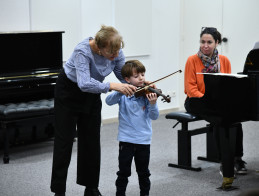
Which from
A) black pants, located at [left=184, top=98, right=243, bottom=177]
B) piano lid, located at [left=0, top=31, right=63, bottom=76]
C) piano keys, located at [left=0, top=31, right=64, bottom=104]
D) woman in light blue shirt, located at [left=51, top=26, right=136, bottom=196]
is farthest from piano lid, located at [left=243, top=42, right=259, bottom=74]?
piano lid, located at [left=0, top=31, right=63, bottom=76]

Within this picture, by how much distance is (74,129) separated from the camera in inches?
127

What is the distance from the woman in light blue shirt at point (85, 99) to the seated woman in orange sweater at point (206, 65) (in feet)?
3.37

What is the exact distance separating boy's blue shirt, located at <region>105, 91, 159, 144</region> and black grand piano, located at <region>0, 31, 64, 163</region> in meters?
1.75

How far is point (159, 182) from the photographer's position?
395 centimetres

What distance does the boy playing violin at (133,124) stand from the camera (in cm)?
313

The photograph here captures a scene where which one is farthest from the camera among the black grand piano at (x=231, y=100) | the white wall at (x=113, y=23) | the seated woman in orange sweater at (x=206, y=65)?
the white wall at (x=113, y=23)

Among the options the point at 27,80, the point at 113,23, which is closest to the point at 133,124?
the point at 27,80

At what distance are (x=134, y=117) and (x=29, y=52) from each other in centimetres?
233

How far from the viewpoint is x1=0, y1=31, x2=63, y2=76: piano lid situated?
4980 mm

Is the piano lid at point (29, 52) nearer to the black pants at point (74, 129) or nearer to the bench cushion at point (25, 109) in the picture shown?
the bench cushion at point (25, 109)

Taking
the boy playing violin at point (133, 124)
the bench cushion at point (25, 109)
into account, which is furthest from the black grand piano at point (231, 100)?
the bench cushion at point (25, 109)

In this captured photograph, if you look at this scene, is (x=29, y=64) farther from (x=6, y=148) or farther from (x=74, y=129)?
(x=74, y=129)

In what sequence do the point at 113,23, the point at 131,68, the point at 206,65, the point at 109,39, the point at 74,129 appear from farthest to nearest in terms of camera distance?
the point at 113,23, the point at 206,65, the point at 74,129, the point at 131,68, the point at 109,39

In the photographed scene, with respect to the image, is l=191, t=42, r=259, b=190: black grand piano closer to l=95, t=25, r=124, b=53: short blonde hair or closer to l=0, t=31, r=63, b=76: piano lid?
l=95, t=25, r=124, b=53: short blonde hair
